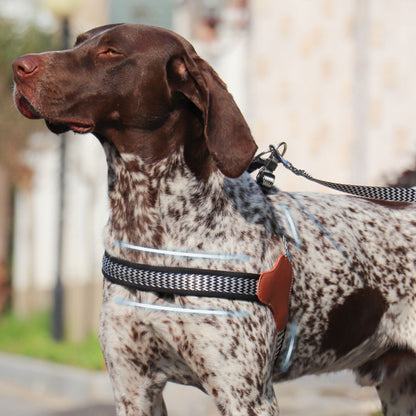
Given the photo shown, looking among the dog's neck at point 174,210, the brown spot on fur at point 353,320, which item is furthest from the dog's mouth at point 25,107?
the brown spot on fur at point 353,320

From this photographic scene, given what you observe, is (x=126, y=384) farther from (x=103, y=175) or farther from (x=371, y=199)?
(x=103, y=175)

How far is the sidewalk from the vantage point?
6.32 meters

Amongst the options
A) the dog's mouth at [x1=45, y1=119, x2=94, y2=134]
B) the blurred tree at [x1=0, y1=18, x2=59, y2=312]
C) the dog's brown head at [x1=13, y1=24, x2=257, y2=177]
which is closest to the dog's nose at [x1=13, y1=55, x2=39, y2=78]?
the dog's brown head at [x1=13, y1=24, x2=257, y2=177]

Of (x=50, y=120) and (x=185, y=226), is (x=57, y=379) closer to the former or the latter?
(x=185, y=226)

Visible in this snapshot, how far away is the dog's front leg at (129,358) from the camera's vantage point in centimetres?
327

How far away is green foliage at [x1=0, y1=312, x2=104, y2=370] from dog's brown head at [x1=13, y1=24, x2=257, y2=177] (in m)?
5.79

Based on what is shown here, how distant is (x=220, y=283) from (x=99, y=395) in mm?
4872

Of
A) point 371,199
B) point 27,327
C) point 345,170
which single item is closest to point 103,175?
point 27,327

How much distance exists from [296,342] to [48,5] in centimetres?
805

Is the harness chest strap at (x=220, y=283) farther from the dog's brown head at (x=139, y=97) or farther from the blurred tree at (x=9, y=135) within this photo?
the blurred tree at (x=9, y=135)

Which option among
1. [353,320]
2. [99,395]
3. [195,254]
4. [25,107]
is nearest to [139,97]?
[25,107]

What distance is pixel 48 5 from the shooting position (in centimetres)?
1062

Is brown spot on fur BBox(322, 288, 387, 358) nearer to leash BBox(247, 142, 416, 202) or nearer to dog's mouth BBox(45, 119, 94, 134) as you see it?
leash BBox(247, 142, 416, 202)

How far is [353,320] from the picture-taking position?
11.7 feet
